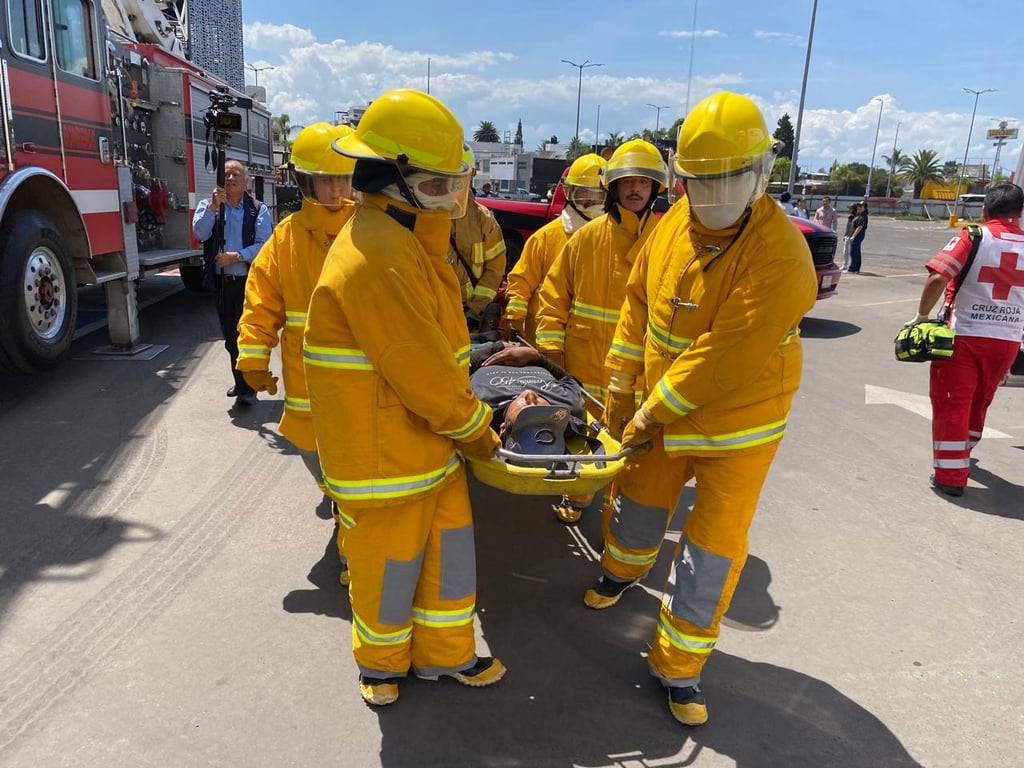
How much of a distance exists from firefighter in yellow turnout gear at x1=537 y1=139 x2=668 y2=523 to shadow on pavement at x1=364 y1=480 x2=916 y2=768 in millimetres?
1017

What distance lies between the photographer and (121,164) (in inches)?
271

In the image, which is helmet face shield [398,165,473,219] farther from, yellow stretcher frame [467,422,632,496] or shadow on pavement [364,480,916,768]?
shadow on pavement [364,480,916,768]

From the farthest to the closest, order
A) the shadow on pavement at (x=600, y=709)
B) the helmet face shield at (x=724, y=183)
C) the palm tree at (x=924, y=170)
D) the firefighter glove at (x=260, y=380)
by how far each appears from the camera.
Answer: the palm tree at (x=924, y=170) → the firefighter glove at (x=260, y=380) → the shadow on pavement at (x=600, y=709) → the helmet face shield at (x=724, y=183)

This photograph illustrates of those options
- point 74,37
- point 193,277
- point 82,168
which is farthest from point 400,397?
point 193,277

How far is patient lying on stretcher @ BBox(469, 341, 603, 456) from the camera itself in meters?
2.84

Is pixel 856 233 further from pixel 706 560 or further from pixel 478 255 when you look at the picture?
pixel 706 560

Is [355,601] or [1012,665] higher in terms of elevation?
[355,601]

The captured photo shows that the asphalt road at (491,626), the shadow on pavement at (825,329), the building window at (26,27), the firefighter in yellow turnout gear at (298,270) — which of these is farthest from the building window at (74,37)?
the shadow on pavement at (825,329)

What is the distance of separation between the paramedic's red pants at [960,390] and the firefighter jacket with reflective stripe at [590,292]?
238cm

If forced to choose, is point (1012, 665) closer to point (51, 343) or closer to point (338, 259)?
point (338, 259)

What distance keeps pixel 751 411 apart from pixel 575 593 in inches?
54.2

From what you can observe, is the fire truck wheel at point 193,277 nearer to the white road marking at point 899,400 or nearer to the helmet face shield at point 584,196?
the helmet face shield at point 584,196

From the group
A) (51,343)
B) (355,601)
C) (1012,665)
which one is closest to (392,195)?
(355,601)

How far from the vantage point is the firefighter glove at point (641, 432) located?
265 cm
